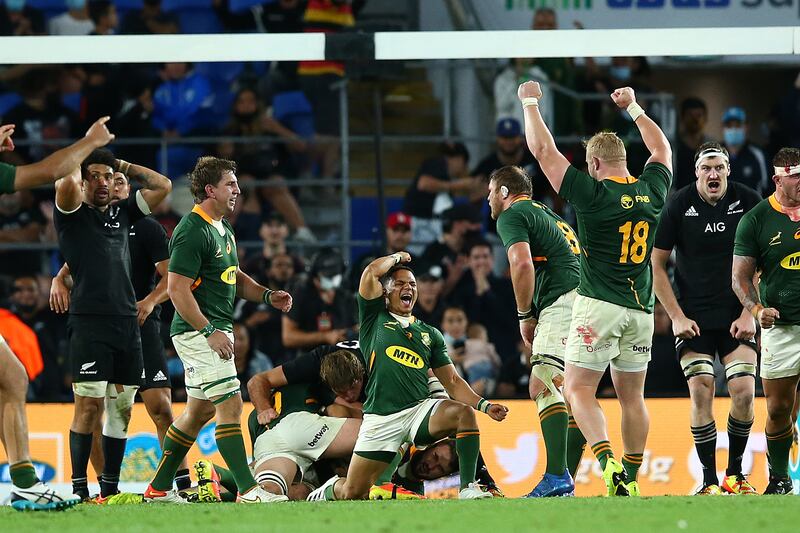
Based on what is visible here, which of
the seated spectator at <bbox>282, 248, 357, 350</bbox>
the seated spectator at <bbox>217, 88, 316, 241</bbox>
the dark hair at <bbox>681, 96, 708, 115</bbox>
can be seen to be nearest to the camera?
the seated spectator at <bbox>282, 248, 357, 350</bbox>

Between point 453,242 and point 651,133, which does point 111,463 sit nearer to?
point 651,133

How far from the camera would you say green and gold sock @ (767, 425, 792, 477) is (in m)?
8.66

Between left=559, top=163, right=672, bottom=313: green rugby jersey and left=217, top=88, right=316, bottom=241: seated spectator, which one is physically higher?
left=217, top=88, right=316, bottom=241: seated spectator

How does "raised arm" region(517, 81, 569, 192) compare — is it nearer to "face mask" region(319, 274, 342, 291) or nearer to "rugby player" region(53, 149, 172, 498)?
"rugby player" region(53, 149, 172, 498)

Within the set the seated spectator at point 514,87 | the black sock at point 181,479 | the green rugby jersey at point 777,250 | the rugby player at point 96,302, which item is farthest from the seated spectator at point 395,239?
the green rugby jersey at point 777,250

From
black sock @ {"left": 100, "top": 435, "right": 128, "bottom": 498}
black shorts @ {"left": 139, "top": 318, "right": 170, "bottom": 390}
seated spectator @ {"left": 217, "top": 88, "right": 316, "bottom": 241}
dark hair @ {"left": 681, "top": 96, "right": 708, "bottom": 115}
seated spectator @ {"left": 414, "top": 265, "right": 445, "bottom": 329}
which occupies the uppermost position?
dark hair @ {"left": 681, "top": 96, "right": 708, "bottom": 115}

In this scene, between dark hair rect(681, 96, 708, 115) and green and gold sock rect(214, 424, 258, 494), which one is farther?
dark hair rect(681, 96, 708, 115)

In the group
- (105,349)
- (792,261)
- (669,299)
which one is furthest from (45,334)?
(792,261)

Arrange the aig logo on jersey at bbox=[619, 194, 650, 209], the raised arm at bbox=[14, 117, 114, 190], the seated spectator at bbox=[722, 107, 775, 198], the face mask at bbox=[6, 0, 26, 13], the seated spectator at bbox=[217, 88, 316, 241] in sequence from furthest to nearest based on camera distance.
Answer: the face mask at bbox=[6, 0, 26, 13] < the seated spectator at bbox=[217, 88, 316, 241] < the seated spectator at bbox=[722, 107, 775, 198] < the aig logo on jersey at bbox=[619, 194, 650, 209] < the raised arm at bbox=[14, 117, 114, 190]

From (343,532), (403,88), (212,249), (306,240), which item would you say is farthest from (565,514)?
(403,88)

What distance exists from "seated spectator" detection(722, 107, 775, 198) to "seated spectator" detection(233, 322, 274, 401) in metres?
5.05

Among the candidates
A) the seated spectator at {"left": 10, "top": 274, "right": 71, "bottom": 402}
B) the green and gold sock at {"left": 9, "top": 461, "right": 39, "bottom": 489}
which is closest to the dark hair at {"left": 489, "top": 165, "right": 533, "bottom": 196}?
the green and gold sock at {"left": 9, "top": 461, "right": 39, "bottom": 489}

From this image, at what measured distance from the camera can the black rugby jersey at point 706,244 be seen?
913cm

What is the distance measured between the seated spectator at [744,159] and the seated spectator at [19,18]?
7.67 meters
